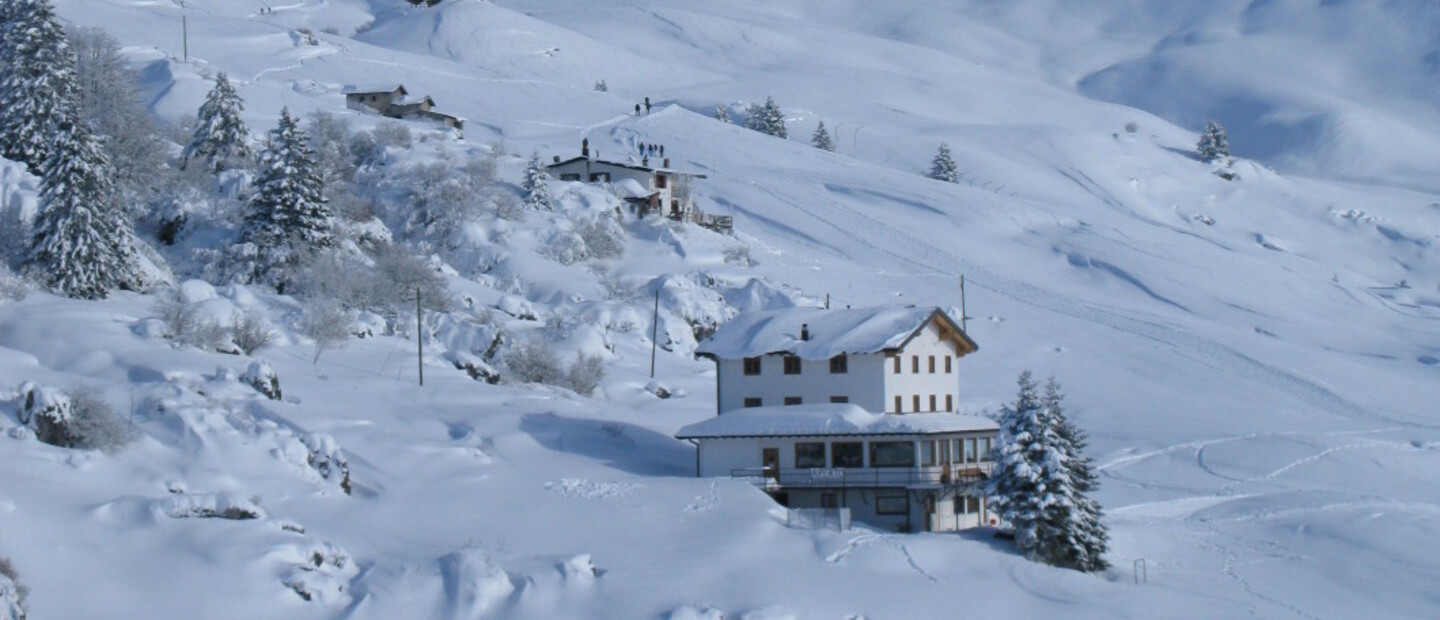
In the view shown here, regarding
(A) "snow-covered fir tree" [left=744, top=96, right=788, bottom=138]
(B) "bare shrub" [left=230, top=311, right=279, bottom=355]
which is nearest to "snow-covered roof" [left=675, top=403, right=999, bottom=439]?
(B) "bare shrub" [left=230, top=311, right=279, bottom=355]

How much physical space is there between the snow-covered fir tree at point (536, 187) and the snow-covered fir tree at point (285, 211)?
1453cm

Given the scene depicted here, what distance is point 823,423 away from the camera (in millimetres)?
45219

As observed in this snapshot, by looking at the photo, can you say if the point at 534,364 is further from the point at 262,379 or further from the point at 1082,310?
the point at 1082,310

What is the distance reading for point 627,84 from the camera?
567 ft

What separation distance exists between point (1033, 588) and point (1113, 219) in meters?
70.9

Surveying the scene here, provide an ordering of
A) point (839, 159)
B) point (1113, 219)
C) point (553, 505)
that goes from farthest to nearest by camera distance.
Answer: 1. point (839, 159)
2. point (1113, 219)
3. point (553, 505)

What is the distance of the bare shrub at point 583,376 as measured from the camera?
5769 centimetres

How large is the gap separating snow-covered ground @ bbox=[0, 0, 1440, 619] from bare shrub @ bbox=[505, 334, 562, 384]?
1.82 metres

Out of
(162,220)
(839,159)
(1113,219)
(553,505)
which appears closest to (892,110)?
(839,159)

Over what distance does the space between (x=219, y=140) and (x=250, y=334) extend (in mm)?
26581

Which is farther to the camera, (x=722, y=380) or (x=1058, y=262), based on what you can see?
(x=1058, y=262)

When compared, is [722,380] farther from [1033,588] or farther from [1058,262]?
[1058,262]

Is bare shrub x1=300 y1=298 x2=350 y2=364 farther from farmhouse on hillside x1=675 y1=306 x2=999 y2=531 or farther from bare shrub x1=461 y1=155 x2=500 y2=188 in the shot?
bare shrub x1=461 y1=155 x2=500 y2=188

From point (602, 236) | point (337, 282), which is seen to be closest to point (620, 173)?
point (602, 236)
